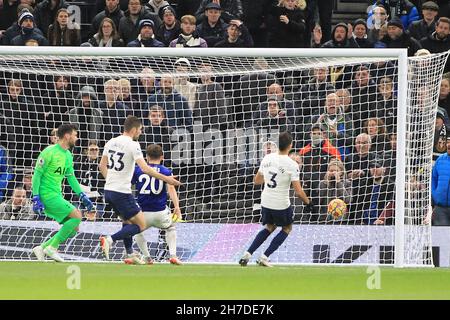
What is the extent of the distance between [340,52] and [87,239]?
4650 mm

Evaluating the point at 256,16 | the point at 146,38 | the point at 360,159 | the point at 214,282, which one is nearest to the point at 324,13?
the point at 256,16

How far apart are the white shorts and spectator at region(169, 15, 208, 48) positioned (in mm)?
4665

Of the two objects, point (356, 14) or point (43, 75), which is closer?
point (43, 75)

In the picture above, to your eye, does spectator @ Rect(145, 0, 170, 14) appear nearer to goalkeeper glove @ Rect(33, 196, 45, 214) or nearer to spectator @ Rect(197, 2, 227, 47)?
spectator @ Rect(197, 2, 227, 47)

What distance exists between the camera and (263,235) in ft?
56.9

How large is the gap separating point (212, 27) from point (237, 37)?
2.11 ft

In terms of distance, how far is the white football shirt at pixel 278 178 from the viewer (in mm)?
17359

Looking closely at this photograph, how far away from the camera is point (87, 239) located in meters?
19.1

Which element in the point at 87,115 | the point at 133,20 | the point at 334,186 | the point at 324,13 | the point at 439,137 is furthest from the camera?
the point at 324,13

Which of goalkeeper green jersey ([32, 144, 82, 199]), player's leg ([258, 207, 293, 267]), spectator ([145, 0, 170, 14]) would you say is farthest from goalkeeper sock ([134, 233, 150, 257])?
spectator ([145, 0, 170, 14])

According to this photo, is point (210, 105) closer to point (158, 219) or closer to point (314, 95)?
point (314, 95)

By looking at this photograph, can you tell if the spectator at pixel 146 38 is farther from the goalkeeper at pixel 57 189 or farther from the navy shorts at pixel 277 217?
the navy shorts at pixel 277 217
